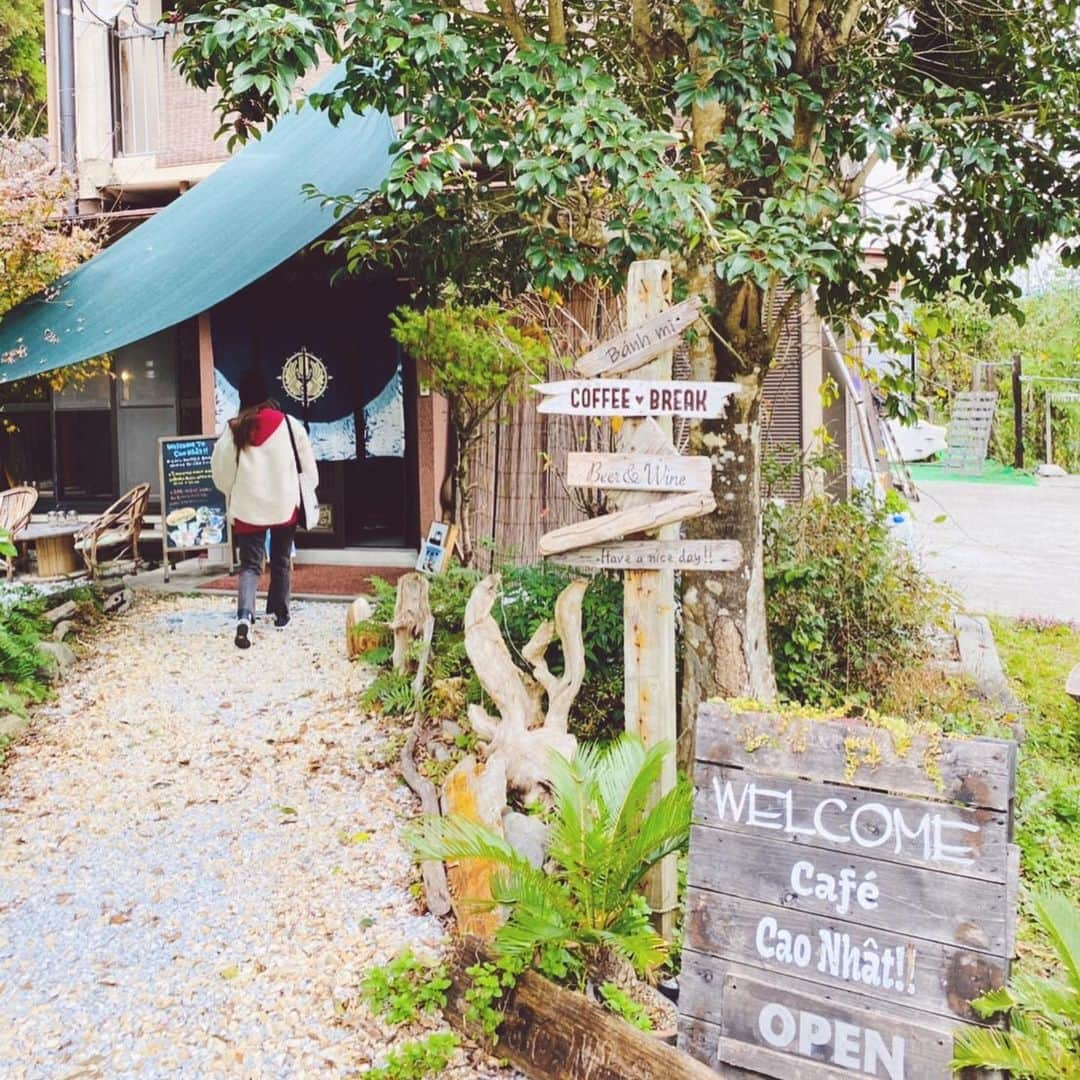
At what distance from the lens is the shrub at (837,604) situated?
17.7ft

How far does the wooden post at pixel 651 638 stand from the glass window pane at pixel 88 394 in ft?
30.5

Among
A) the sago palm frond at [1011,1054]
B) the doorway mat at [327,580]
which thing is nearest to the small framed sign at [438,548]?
the doorway mat at [327,580]

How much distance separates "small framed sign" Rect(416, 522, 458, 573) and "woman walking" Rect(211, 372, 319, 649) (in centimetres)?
113

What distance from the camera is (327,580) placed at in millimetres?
9109

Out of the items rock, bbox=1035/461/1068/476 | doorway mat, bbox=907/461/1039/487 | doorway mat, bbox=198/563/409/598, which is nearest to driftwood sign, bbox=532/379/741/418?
doorway mat, bbox=198/563/409/598

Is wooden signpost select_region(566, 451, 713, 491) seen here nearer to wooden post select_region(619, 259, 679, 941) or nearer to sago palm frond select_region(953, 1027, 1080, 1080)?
wooden post select_region(619, 259, 679, 941)

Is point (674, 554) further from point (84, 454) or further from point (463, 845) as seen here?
point (84, 454)

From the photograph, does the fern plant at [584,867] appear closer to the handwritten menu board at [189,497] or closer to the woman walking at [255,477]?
the woman walking at [255,477]

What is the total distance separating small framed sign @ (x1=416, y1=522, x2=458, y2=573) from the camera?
7.52 meters

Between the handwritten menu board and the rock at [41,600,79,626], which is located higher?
the handwritten menu board

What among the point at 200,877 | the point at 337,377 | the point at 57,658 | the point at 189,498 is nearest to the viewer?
the point at 200,877

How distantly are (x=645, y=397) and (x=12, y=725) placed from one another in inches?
163

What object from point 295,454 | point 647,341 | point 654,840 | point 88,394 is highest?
point 88,394

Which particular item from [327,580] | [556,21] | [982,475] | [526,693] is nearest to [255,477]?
[327,580]
